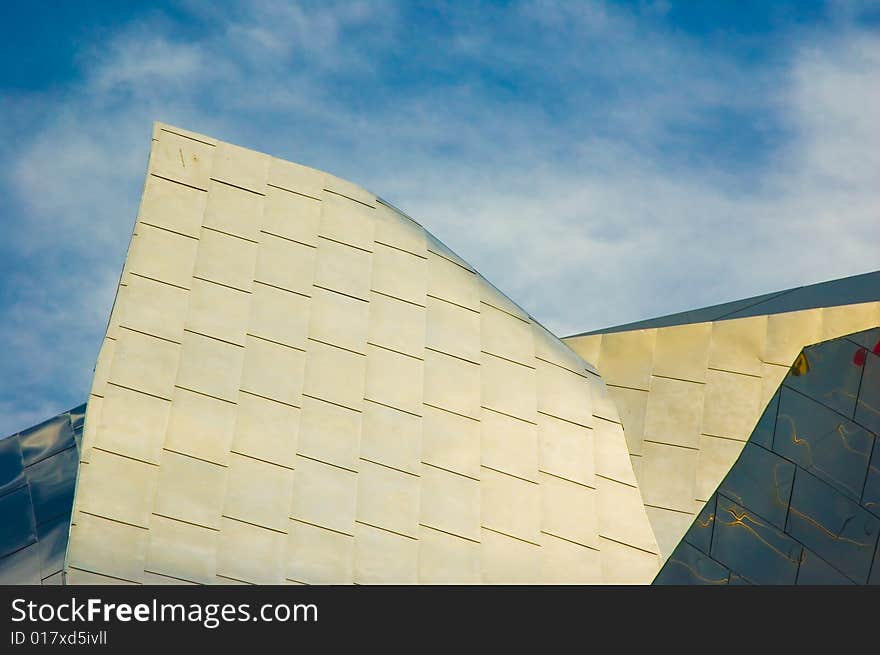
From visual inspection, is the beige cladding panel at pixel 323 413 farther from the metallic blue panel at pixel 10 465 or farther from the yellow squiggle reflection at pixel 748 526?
the metallic blue panel at pixel 10 465

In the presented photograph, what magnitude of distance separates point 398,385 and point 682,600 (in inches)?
231

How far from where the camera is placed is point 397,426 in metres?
15.8

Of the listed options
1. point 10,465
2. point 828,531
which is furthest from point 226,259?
point 828,531

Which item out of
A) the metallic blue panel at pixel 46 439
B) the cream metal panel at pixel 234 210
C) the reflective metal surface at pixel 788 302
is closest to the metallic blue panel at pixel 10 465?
the metallic blue panel at pixel 46 439

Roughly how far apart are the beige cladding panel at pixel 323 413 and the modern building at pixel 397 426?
4 cm

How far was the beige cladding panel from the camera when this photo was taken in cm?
1409

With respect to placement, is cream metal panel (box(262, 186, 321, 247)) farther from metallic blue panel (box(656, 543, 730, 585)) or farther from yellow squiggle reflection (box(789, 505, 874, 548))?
yellow squiggle reflection (box(789, 505, 874, 548))

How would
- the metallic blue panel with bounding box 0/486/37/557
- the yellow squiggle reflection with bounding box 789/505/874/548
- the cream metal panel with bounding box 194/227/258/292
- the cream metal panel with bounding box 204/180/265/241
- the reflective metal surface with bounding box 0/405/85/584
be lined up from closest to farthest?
the reflective metal surface with bounding box 0/405/85/584 → the yellow squiggle reflection with bounding box 789/505/874/548 → the metallic blue panel with bounding box 0/486/37/557 → the cream metal panel with bounding box 194/227/258/292 → the cream metal panel with bounding box 204/180/265/241

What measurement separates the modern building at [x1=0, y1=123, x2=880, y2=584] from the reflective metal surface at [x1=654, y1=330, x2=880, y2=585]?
1.2 inches

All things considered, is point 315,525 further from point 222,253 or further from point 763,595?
point 763,595

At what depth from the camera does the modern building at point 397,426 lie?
14289mm

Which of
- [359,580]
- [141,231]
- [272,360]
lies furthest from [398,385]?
[141,231]

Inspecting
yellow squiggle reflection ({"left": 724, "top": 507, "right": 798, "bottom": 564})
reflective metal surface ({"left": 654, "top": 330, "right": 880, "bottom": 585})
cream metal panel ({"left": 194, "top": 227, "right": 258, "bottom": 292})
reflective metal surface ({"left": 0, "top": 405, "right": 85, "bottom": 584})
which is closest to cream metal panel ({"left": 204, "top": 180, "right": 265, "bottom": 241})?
cream metal panel ({"left": 194, "top": 227, "right": 258, "bottom": 292})

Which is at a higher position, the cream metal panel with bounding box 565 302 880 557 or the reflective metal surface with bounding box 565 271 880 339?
the reflective metal surface with bounding box 565 271 880 339
